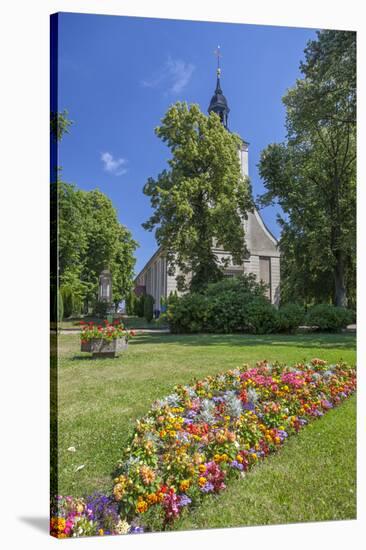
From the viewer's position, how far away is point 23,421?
3912 mm

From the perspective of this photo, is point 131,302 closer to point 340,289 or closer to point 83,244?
point 83,244

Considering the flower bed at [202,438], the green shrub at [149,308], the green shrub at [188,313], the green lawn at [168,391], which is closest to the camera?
the flower bed at [202,438]

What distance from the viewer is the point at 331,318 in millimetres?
4594

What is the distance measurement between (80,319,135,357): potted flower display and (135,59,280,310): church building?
1.23ft

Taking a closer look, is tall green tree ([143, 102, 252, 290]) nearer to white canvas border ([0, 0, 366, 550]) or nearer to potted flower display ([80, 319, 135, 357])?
potted flower display ([80, 319, 135, 357])

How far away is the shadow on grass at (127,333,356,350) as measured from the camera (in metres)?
4.16

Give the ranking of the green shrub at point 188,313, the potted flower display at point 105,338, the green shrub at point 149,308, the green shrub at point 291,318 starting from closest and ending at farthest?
the potted flower display at point 105,338 < the green shrub at point 149,308 < the green shrub at point 188,313 < the green shrub at point 291,318

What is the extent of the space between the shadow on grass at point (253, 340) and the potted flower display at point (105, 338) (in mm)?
108

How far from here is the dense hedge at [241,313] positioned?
13.7 ft

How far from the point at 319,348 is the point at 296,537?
1600 mm

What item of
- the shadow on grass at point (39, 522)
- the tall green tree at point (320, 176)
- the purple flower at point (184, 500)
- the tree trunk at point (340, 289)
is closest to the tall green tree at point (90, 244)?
the tall green tree at point (320, 176)

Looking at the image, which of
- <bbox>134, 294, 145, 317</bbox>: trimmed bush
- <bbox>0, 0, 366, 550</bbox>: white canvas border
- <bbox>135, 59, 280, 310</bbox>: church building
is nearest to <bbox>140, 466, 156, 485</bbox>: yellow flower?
<bbox>0, 0, 366, 550</bbox>: white canvas border

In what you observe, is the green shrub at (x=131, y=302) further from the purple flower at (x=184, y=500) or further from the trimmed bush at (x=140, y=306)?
the purple flower at (x=184, y=500)
